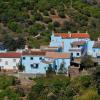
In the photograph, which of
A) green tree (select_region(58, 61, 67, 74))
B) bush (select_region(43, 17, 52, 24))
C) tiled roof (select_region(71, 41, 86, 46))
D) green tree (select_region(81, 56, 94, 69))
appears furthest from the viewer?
bush (select_region(43, 17, 52, 24))

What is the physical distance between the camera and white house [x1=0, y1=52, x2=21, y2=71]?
46.8 meters

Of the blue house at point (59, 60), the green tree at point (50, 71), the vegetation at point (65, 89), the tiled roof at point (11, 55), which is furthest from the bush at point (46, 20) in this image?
the vegetation at point (65, 89)

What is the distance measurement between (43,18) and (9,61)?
1581 centimetres

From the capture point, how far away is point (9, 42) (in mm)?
52031

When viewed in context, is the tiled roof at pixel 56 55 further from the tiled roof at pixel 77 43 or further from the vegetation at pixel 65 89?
the tiled roof at pixel 77 43

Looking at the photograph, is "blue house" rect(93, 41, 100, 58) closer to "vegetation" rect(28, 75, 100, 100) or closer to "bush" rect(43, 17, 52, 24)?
"vegetation" rect(28, 75, 100, 100)

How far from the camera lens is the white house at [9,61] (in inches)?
1842

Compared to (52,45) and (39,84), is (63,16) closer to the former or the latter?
(52,45)

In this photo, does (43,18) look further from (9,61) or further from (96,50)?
(9,61)

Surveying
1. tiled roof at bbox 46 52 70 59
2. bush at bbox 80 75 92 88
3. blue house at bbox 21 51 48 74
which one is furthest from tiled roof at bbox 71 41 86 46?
bush at bbox 80 75 92 88

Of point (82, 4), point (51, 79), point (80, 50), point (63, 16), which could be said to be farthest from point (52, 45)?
point (82, 4)

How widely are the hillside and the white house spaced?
24.2ft

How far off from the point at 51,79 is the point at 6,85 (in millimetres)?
3373

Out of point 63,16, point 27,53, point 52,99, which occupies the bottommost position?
point 52,99
